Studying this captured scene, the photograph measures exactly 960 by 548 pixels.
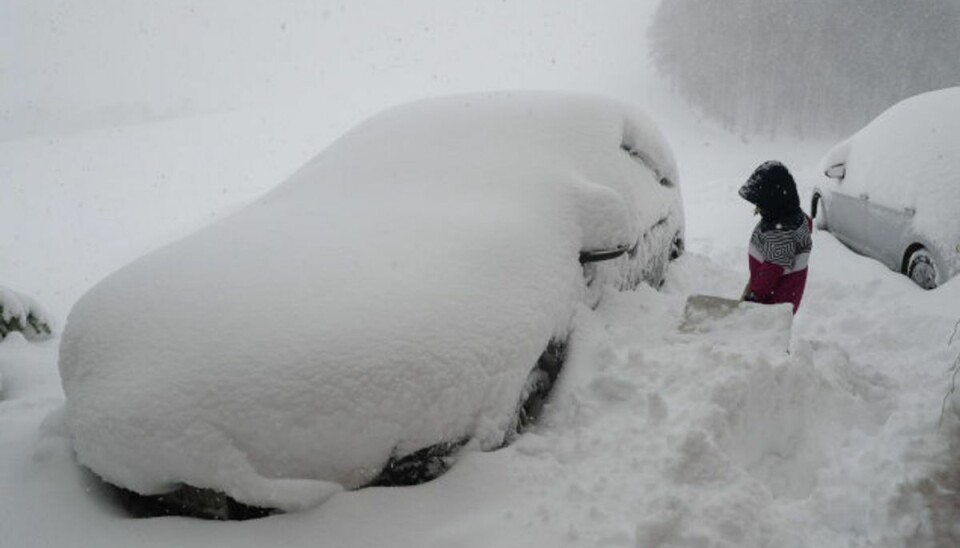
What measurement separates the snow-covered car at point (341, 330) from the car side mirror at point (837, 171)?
450 centimetres

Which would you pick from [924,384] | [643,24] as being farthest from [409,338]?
[643,24]

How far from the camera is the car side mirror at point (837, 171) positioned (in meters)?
6.34

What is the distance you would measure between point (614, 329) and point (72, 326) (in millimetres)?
2495

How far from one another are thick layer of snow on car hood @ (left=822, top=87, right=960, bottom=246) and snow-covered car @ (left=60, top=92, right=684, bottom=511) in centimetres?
295

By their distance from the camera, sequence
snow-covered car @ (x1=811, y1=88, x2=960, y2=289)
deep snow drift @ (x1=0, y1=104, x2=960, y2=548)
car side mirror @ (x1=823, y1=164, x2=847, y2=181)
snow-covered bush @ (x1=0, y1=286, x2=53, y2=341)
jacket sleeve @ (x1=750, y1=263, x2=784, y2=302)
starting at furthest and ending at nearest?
car side mirror @ (x1=823, y1=164, x2=847, y2=181) < snow-covered bush @ (x1=0, y1=286, x2=53, y2=341) < snow-covered car @ (x1=811, y1=88, x2=960, y2=289) < jacket sleeve @ (x1=750, y1=263, x2=784, y2=302) < deep snow drift @ (x1=0, y1=104, x2=960, y2=548)

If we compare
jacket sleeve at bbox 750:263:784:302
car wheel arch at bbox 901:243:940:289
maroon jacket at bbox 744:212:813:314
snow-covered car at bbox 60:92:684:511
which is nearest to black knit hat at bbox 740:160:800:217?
maroon jacket at bbox 744:212:813:314

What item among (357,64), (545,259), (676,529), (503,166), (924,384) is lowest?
(357,64)

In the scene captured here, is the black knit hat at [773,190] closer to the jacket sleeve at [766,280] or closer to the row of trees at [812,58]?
the jacket sleeve at [766,280]

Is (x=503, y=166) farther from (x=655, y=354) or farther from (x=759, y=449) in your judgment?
(x=759, y=449)

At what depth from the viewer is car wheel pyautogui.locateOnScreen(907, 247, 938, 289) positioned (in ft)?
14.8

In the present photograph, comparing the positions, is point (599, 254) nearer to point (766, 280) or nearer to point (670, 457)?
point (670, 457)

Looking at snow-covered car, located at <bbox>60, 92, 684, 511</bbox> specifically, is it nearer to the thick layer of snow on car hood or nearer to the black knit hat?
the black knit hat

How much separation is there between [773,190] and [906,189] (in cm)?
220

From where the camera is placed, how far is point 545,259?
2.72 meters
